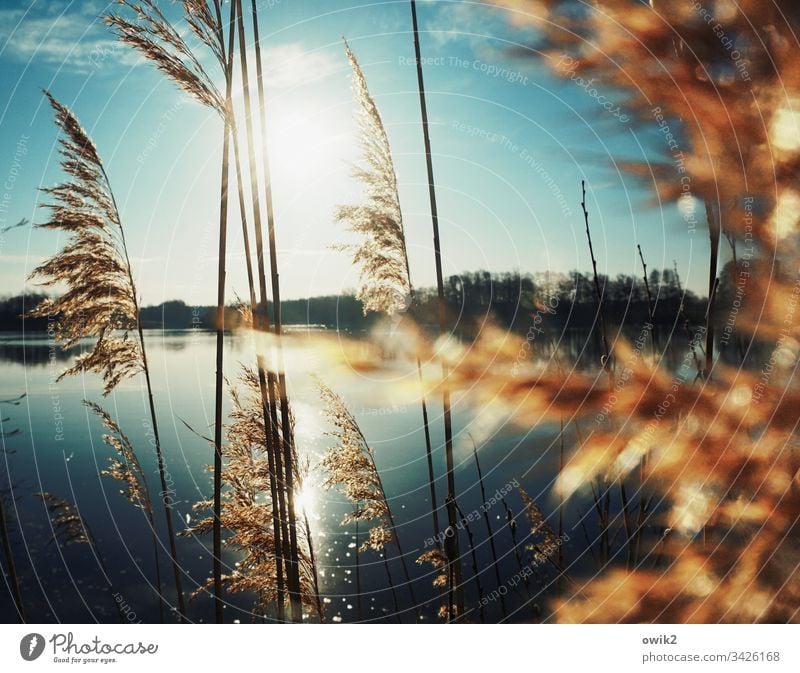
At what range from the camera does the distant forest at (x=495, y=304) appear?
2.07 metres

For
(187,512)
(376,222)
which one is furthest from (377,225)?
(187,512)

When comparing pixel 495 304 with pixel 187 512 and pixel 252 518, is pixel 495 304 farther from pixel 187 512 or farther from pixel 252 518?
pixel 187 512

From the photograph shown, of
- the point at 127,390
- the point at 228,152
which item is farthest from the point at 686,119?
the point at 127,390

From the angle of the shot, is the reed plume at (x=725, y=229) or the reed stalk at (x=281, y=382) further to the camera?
the reed stalk at (x=281, y=382)

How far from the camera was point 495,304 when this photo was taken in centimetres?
339

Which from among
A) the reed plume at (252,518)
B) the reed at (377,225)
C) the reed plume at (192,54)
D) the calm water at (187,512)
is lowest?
the calm water at (187,512)

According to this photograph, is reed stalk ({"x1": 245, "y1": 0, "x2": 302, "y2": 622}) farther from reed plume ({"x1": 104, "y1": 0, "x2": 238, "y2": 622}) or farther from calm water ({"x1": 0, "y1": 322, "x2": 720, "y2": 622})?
calm water ({"x1": 0, "y1": 322, "x2": 720, "y2": 622})

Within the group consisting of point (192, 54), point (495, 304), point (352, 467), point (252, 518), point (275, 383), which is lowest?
point (252, 518)

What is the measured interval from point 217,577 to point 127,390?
12497 millimetres

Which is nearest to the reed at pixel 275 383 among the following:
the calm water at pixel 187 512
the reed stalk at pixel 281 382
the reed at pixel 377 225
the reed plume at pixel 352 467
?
the reed stalk at pixel 281 382

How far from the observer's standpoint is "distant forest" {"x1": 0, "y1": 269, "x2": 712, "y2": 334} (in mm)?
2070

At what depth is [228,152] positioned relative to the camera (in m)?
1.93

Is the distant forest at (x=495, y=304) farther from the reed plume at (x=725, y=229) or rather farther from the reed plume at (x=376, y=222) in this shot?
the reed plume at (x=725, y=229)
